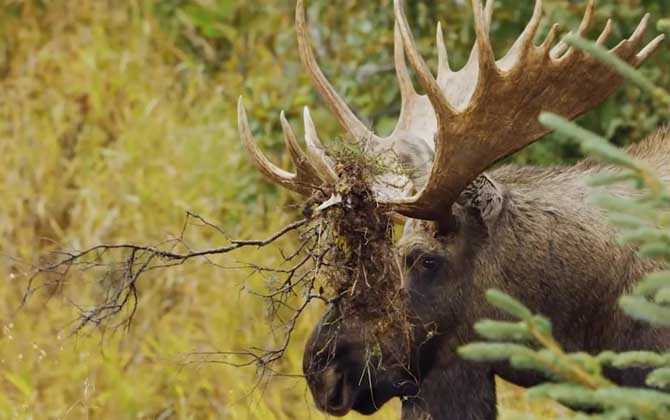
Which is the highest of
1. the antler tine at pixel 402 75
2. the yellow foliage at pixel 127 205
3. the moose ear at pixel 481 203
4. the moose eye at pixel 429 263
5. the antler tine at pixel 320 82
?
the yellow foliage at pixel 127 205

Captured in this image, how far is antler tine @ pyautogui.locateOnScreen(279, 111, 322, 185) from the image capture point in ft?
13.9

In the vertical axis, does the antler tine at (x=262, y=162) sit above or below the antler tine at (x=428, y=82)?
above

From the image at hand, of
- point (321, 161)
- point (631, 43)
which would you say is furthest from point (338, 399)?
point (631, 43)

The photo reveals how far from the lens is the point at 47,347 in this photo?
628cm

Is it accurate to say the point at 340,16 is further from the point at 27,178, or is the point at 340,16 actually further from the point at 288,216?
the point at 27,178

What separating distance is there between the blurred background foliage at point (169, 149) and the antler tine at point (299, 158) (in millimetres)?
1028

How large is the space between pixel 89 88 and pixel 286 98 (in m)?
1.52

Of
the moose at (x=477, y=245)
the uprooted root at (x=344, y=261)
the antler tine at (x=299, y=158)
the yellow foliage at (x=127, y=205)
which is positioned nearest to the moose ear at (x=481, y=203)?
the moose at (x=477, y=245)

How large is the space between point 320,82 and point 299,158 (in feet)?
1.34

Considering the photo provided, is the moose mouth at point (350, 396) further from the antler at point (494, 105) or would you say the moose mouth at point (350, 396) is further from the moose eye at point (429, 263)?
the antler at point (494, 105)

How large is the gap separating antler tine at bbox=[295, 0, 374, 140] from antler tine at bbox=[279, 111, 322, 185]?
0.69 feet

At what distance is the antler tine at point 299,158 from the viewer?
4230 mm

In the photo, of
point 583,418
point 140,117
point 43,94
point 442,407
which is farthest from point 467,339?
point 43,94

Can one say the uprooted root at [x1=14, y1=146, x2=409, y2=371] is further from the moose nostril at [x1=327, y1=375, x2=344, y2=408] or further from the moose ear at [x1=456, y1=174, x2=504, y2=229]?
the moose ear at [x1=456, y1=174, x2=504, y2=229]
